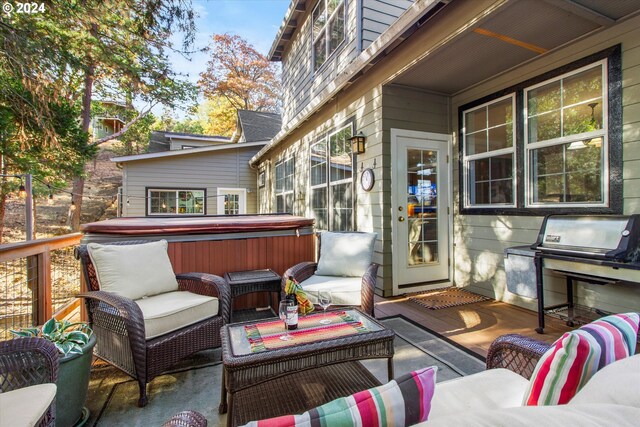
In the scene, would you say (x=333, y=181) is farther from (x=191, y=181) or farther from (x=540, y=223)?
(x=191, y=181)

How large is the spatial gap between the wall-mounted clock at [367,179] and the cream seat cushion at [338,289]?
1496 mm

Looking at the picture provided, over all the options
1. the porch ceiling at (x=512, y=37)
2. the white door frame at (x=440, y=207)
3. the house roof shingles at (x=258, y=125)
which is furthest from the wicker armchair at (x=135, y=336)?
the house roof shingles at (x=258, y=125)

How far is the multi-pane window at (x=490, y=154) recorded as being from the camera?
3.67m

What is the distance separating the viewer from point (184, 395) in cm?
199

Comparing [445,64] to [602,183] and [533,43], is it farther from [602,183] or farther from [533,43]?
[602,183]

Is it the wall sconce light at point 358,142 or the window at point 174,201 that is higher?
the wall sconce light at point 358,142

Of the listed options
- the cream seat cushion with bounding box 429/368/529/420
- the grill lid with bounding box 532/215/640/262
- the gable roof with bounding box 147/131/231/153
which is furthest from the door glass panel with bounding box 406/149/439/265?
the gable roof with bounding box 147/131/231/153

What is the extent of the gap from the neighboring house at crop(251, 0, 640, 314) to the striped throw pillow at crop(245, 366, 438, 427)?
2.83 m

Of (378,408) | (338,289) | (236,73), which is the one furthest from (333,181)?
(236,73)

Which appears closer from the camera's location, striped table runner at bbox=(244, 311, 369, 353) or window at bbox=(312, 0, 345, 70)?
striped table runner at bbox=(244, 311, 369, 353)

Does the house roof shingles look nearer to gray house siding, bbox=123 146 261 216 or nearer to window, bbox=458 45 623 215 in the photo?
gray house siding, bbox=123 146 261 216

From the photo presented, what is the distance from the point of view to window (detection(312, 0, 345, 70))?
18.0 feet

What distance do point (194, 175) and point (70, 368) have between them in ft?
30.0

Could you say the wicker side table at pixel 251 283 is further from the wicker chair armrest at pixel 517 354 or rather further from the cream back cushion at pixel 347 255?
the wicker chair armrest at pixel 517 354
